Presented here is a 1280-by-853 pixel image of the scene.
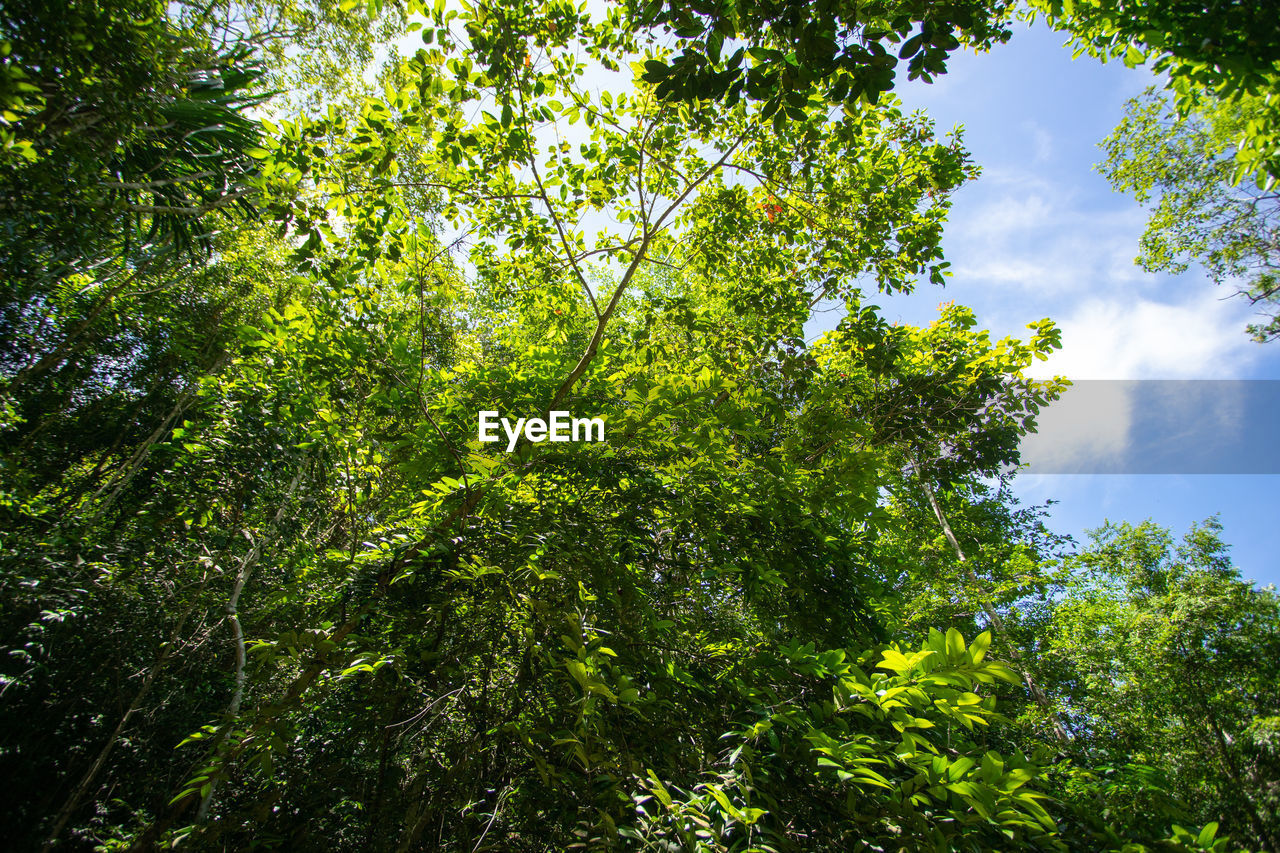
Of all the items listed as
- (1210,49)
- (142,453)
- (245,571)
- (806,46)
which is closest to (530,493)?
(806,46)

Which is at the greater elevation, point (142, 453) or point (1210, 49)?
point (142, 453)

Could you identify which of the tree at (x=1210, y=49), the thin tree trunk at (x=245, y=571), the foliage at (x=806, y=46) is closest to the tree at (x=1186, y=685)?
the tree at (x=1210, y=49)

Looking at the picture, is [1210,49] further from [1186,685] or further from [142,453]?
[1186,685]

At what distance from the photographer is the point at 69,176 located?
2.89 metres

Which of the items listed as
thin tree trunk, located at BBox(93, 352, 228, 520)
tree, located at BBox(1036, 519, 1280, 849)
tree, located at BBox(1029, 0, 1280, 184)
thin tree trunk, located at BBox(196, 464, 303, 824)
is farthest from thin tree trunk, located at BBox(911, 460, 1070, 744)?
thin tree trunk, located at BBox(93, 352, 228, 520)

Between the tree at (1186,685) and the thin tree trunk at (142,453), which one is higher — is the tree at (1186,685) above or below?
below

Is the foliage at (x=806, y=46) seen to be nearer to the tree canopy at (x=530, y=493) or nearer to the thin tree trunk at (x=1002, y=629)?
the tree canopy at (x=530, y=493)

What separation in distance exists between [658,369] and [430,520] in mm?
1728

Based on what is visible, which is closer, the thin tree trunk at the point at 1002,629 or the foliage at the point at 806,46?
the foliage at the point at 806,46

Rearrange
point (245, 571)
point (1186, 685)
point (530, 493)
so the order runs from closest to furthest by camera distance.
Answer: point (530, 493), point (245, 571), point (1186, 685)

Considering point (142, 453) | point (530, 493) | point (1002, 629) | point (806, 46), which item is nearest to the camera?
point (806, 46)

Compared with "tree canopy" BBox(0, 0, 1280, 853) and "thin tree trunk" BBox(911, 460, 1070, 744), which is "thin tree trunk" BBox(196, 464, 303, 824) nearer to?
"tree canopy" BBox(0, 0, 1280, 853)

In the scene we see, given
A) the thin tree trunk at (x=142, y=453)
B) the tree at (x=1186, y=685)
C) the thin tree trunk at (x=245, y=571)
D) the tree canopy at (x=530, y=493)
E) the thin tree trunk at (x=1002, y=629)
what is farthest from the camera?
the thin tree trunk at (x=1002, y=629)

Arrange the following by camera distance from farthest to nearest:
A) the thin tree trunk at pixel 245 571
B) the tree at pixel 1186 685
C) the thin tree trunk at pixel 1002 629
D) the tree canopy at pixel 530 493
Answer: the thin tree trunk at pixel 1002 629 < the tree at pixel 1186 685 < the thin tree trunk at pixel 245 571 < the tree canopy at pixel 530 493
